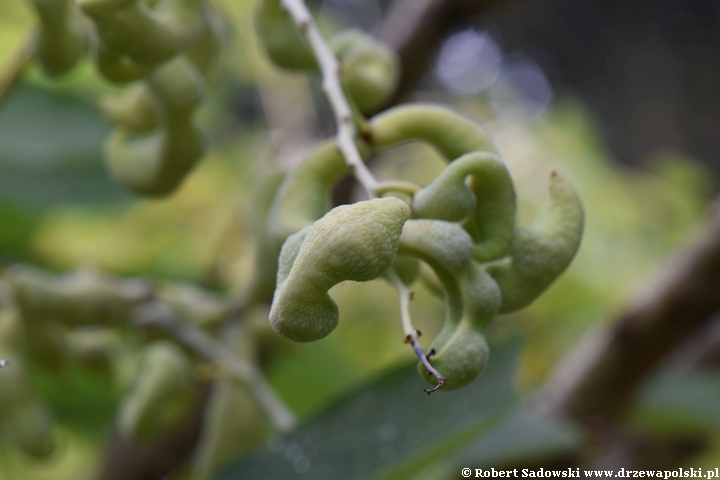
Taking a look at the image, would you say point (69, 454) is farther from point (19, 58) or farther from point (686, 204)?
point (686, 204)

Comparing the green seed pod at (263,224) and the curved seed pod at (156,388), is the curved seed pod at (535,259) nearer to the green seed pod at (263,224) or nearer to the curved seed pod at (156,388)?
the green seed pod at (263,224)

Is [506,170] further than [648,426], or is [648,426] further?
[648,426]

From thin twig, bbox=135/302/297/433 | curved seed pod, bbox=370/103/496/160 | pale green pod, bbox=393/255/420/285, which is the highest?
curved seed pod, bbox=370/103/496/160

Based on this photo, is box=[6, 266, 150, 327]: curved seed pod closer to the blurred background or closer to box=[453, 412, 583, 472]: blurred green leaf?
the blurred background

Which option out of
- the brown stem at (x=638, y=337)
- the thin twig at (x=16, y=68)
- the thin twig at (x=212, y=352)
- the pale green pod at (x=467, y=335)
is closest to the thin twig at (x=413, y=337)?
the pale green pod at (x=467, y=335)

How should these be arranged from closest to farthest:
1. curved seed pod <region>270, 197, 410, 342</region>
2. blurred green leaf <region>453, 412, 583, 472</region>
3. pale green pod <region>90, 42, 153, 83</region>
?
curved seed pod <region>270, 197, 410, 342</region> → pale green pod <region>90, 42, 153, 83</region> → blurred green leaf <region>453, 412, 583, 472</region>

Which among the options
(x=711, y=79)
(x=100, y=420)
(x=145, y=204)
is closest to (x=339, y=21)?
(x=145, y=204)

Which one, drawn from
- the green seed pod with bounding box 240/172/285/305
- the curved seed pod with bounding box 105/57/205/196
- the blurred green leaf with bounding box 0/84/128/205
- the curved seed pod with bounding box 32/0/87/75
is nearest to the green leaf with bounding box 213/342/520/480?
the green seed pod with bounding box 240/172/285/305
